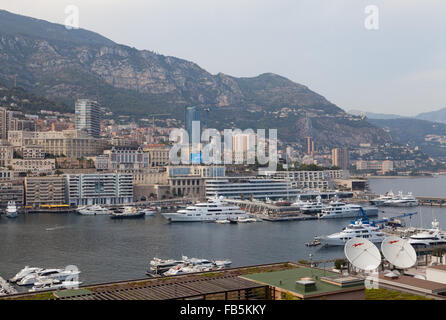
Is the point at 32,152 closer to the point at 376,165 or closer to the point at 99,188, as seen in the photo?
the point at 99,188

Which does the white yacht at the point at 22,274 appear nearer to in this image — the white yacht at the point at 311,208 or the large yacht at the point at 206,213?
the large yacht at the point at 206,213

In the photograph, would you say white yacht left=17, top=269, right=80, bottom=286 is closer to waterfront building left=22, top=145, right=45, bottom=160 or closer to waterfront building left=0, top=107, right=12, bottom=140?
waterfront building left=22, top=145, right=45, bottom=160

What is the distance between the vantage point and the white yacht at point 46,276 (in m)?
15.4

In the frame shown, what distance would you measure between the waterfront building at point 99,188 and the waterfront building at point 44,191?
0.79 metres

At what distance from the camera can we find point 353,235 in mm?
22656

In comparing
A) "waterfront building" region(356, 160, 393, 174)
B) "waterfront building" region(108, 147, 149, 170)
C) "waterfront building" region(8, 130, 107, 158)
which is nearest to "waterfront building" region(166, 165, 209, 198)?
"waterfront building" region(108, 147, 149, 170)

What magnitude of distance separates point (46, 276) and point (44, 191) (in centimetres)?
2287

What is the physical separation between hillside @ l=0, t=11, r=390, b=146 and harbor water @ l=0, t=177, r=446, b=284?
56978 millimetres

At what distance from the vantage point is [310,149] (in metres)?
99.4

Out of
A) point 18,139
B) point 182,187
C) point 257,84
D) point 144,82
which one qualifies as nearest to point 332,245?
point 182,187

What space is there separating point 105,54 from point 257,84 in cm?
4827

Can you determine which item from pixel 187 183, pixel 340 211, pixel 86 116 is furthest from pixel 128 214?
pixel 86 116

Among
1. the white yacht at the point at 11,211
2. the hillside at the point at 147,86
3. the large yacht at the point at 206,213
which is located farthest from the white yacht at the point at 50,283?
the hillside at the point at 147,86
